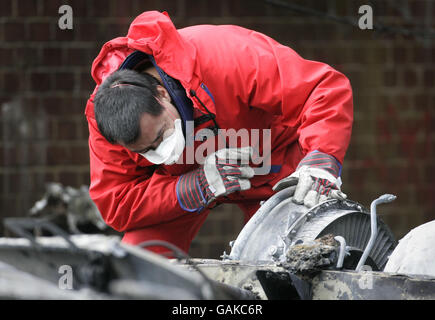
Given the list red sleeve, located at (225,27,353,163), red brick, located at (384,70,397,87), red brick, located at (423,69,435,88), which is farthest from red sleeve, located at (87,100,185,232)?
red brick, located at (423,69,435,88)

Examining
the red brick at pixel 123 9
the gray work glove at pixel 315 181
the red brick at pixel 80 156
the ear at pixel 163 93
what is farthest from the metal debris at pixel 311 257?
the red brick at pixel 123 9

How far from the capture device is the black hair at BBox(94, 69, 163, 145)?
2588mm

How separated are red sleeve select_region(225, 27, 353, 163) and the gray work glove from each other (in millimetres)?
56

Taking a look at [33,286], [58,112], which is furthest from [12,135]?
[33,286]

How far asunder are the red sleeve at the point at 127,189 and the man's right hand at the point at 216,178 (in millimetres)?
66

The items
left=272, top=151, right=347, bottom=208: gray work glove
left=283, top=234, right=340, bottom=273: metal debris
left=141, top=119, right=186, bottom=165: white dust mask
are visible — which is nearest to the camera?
left=283, top=234, right=340, bottom=273: metal debris

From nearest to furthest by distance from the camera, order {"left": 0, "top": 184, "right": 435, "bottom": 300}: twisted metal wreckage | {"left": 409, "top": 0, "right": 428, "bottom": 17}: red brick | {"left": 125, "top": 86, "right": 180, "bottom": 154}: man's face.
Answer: {"left": 0, "top": 184, "right": 435, "bottom": 300}: twisted metal wreckage → {"left": 125, "top": 86, "right": 180, "bottom": 154}: man's face → {"left": 409, "top": 0, "right": 428, "bottom": 17}: red brick

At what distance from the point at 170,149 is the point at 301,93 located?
0.63 metres

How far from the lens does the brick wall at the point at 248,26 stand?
17.8 ft

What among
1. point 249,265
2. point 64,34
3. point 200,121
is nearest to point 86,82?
point 64,34

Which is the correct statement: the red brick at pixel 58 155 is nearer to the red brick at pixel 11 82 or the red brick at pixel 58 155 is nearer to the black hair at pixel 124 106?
the red brick at pixel 11 82

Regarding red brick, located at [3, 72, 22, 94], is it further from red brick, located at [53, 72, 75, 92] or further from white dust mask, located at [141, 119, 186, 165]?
white dust mask, located at [141, 119, 186, 165]

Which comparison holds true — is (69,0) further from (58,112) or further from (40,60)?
(58,112)

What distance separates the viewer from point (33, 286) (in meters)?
1.30
